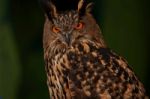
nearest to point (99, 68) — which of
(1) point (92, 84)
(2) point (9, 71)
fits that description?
(1) point (92, 84)

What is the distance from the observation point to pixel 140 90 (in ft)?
16.4

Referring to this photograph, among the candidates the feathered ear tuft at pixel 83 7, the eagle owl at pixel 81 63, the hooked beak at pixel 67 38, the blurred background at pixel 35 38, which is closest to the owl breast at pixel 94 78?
the eagle owl at pixel 81 63

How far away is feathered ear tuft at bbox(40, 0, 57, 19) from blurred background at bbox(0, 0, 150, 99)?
638mm

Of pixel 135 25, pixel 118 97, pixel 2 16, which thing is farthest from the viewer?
pixel 135 25

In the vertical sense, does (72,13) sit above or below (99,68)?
above

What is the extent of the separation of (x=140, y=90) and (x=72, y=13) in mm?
532

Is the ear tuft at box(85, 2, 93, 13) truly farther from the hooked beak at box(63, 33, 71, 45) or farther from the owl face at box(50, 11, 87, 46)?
the hooked beak at box(63, 33, 71, 45)

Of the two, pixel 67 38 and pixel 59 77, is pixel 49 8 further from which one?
pixel 59 77

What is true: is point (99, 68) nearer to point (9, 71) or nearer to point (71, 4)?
point (71, 4)

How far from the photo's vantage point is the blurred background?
5.76 metres

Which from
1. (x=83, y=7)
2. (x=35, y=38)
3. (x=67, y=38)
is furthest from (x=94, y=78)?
(x=35, y=38)

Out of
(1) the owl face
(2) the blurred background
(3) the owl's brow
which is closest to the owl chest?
(1) the owl face

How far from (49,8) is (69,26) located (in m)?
0.15

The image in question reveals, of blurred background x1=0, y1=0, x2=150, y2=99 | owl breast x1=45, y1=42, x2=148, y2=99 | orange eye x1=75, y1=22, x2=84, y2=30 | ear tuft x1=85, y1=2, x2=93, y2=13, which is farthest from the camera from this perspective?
blurred background x1=0, y1=0, x2=150, y2=99
